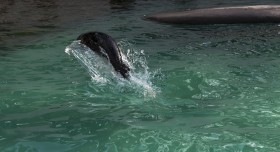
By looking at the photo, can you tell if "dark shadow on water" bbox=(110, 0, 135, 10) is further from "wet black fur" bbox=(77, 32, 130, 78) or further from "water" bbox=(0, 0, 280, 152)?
"wet black fur" bbox=(77, 32, 130, 78)

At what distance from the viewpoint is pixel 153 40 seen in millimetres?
8766

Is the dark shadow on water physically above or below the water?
above

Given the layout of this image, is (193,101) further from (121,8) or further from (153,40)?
(121,8)

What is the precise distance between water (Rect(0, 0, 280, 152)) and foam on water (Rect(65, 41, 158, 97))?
0.02 m

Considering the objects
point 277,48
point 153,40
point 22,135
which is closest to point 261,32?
point 277,48

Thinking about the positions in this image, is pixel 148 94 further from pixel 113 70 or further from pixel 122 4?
pixel 122 4

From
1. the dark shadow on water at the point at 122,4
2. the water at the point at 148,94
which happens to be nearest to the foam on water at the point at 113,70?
the water at the point at 148,94

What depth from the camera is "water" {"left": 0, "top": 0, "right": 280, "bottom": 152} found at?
4320mm

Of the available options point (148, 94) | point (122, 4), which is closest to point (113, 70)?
point (148, 94)

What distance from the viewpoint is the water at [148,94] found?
4320 millimetres

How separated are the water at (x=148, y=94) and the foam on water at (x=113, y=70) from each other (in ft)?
0.05

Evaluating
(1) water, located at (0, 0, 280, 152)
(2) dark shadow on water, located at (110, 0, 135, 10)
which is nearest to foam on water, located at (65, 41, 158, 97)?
(1) water, located at (0, 0, 280, 152)

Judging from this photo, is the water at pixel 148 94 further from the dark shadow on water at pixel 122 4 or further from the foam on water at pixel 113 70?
the dark shadow on water at pixel 122 4

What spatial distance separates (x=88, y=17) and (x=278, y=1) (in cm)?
555
